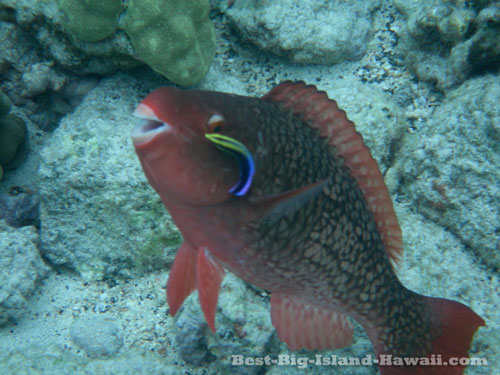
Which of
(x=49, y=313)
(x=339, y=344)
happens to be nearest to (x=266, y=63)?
(x=339, y=344)

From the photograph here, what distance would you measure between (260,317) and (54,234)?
2.00 m

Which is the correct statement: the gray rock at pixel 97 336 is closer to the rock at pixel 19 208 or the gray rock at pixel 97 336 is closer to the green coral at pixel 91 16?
the rock at pixel 19 208

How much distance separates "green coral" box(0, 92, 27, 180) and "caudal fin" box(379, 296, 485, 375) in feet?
12.7

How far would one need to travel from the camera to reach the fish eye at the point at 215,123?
141cm

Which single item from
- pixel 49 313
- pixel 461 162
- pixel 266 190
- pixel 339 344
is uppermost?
pixel 461 162

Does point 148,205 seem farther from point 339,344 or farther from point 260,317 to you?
point 339,344

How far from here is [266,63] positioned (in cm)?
376

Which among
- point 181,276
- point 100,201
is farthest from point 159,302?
point 181,276

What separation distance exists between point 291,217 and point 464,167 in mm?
1899

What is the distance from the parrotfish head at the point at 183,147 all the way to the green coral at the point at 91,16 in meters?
1.99

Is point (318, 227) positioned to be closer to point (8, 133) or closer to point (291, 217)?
point (291, 217)

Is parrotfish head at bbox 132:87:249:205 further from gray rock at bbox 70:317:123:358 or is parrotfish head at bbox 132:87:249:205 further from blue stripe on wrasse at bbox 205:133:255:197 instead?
gray rock at bbox 70:317:123:358

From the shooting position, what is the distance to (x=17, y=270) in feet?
9.23

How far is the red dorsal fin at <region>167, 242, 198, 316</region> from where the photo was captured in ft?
5.86
